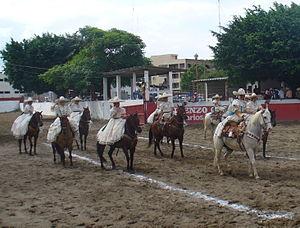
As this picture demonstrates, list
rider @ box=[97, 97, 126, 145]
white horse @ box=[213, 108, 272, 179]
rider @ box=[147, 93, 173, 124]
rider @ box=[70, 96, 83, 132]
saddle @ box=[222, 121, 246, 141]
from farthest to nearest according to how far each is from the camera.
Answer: rider @ box=[70, 96, 83, 132] → rider @ box=[147, 93, 173, 124] → rider @ box=[97, 97, 126, 145] → saddle @ box=[222, 121, 246, 141] → white horse @ box=[213, 108, 272, 179]

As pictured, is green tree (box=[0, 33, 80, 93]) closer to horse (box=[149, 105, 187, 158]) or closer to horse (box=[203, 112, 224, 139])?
horse (box=[203, 112, 224, 139])

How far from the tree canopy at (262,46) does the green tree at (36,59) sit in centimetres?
2318

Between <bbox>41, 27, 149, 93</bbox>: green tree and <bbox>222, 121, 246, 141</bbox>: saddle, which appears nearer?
<bbox>222, 121, 246, 141</bbox>: saddle

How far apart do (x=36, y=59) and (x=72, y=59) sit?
8244mm

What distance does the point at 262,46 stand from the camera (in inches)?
1281

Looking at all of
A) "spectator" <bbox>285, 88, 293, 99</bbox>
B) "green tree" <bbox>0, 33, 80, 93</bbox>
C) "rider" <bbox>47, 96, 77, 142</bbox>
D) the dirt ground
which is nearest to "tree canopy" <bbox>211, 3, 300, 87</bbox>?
"spectator" <bbox>285, 88, 293, 99</bbox>

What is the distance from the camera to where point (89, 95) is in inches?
1923

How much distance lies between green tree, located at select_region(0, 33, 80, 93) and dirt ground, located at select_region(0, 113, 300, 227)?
3814 centimetres

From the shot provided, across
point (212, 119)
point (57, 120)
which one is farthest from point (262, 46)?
point (57, 120)

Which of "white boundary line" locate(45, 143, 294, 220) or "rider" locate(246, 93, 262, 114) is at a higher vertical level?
"rider" locate(246, 93, 262, 114)

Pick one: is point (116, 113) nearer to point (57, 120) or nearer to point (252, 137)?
point (57, 120)

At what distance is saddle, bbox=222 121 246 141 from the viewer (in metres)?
11.7

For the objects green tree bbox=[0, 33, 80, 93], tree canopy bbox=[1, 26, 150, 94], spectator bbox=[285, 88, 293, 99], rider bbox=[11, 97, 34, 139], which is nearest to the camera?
rider bbox=[11, 97, 34, 139]

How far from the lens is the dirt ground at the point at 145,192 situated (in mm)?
→ 8086
